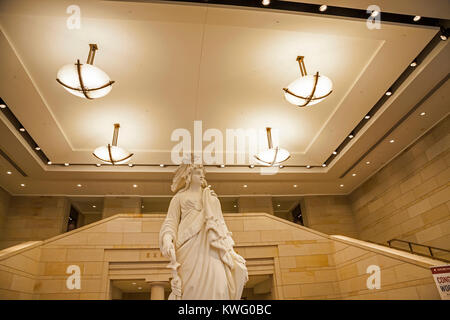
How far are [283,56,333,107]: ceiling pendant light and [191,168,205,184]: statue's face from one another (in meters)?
3.21

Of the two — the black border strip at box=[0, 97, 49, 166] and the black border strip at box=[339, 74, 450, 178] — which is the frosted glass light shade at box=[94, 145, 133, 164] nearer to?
the black border strip at box=[0, 97, 49, 166]

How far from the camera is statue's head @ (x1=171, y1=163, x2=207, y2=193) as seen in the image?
3.68 meters

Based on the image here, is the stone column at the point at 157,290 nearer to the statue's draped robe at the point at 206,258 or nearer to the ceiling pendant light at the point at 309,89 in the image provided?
the statue's draped robe at the point at 206,258

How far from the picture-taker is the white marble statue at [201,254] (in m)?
2.79

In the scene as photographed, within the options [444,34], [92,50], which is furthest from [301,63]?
[92,50]

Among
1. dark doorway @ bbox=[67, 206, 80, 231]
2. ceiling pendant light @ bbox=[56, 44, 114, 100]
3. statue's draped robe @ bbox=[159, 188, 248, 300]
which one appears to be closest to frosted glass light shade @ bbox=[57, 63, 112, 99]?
ceiling pendant light @ bbox=[56, 44, 114, 100]

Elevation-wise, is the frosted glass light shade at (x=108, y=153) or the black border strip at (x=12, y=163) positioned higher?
the black border strip at (x=12, y=163)

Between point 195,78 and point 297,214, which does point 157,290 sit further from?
point 297,214

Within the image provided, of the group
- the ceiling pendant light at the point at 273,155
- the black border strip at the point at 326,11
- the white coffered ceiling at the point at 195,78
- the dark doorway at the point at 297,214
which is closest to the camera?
the black border strip at the point at 326,11

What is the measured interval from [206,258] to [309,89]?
425 centimetres

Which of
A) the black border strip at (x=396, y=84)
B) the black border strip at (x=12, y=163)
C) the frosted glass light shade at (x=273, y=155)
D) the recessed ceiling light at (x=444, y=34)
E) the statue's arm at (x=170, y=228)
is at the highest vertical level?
the black border strip at (x=396, y=84)

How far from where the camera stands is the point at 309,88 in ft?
19.3

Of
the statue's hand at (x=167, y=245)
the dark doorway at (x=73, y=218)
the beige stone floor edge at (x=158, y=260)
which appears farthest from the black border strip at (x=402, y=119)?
the dark doorway at (x=73, y=218)

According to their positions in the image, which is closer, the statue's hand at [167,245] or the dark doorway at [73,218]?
the statue's hand at [167,245]
